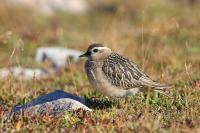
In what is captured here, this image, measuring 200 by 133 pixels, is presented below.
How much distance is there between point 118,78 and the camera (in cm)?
942

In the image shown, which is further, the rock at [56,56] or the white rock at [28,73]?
the rock at [56,56]

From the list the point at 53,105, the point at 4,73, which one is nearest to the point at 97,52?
the point at 53,105

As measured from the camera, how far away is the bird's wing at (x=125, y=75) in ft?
30.9

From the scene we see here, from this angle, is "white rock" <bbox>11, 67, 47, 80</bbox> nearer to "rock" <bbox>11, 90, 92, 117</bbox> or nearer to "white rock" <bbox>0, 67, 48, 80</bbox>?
"white rock" <bbox>0, 67, 48, 80</bbox>

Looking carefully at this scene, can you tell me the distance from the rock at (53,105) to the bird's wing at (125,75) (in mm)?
640

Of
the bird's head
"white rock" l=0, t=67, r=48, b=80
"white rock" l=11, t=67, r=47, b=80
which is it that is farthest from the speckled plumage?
"white rock" l=11, t=67, r=47, b=80

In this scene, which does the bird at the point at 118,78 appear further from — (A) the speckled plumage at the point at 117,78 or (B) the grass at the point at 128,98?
(B) the grass at the point at 128,98

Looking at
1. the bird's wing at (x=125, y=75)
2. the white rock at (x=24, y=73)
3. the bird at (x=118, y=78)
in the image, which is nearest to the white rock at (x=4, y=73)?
the white rock at (x=24, y=73)

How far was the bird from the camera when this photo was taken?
9.40 m

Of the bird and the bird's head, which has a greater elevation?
the bird's head

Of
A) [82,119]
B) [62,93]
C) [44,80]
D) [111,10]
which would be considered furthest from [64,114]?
[111,10]

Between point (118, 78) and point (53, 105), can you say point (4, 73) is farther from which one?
point (118, 78)

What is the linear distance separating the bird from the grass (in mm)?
238

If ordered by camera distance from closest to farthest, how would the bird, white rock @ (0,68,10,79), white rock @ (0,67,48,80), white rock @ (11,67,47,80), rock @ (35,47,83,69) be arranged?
the bird < white rock @ (0,68,10,79) < white rock @ (0,67,48,80) < white rock @ (11,67,47,80) < rock @ (35,47,83,69)
